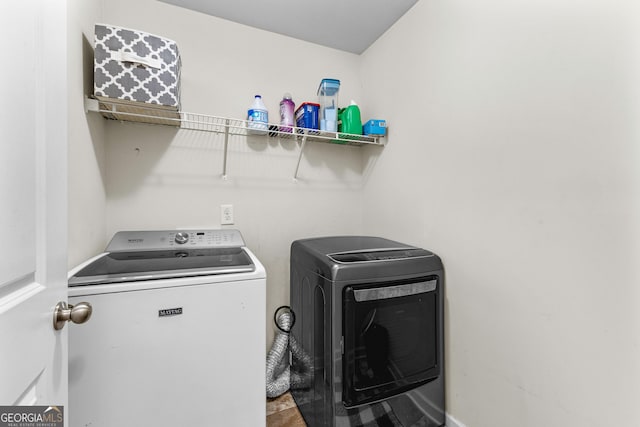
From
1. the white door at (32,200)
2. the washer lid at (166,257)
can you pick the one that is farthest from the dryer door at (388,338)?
the white door at (32,200)

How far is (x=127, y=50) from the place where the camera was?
A: 1.26 meters

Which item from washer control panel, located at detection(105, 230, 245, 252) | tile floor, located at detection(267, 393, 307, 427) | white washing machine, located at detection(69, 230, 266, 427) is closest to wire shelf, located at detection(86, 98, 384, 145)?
washer control panel, located at detection(105, 230, 245, 252)

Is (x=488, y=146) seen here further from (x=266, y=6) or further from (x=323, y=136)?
(x=266, y=6)

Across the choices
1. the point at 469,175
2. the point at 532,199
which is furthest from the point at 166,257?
the point at 532,199

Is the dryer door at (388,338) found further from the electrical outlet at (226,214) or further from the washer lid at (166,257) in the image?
the electrical outlet at (226,214)

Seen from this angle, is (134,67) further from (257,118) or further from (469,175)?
(469,175)

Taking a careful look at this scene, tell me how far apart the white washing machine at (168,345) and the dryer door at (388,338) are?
40 centimetres

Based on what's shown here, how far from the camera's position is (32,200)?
562mm

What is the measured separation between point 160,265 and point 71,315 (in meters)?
0.55

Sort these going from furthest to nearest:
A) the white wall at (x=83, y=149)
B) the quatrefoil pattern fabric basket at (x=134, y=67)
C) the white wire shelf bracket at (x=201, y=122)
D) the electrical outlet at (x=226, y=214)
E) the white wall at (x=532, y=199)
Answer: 1. the electrical outlet at (x=226, y=214)
2. the white wire shelf bracket at (x=201, y=122)
3. the quatrefoil pattern fabric basket at (x=134, y=67)
4. the white wall at (x=83, y=149)
5. the white wall at (x=532, y=199)

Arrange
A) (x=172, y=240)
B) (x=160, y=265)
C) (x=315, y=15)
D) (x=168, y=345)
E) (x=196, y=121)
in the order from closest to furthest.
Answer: (x=168, y=345) → (x=160, y=265) → (x=172, y=240) → (x=196, y=121) → (x=315, y=15)

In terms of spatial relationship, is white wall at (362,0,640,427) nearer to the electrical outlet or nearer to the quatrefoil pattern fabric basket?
the electrical outlet

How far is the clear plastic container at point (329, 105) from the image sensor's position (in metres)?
1.87

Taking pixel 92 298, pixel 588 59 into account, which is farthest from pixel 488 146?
pixel 92 298
